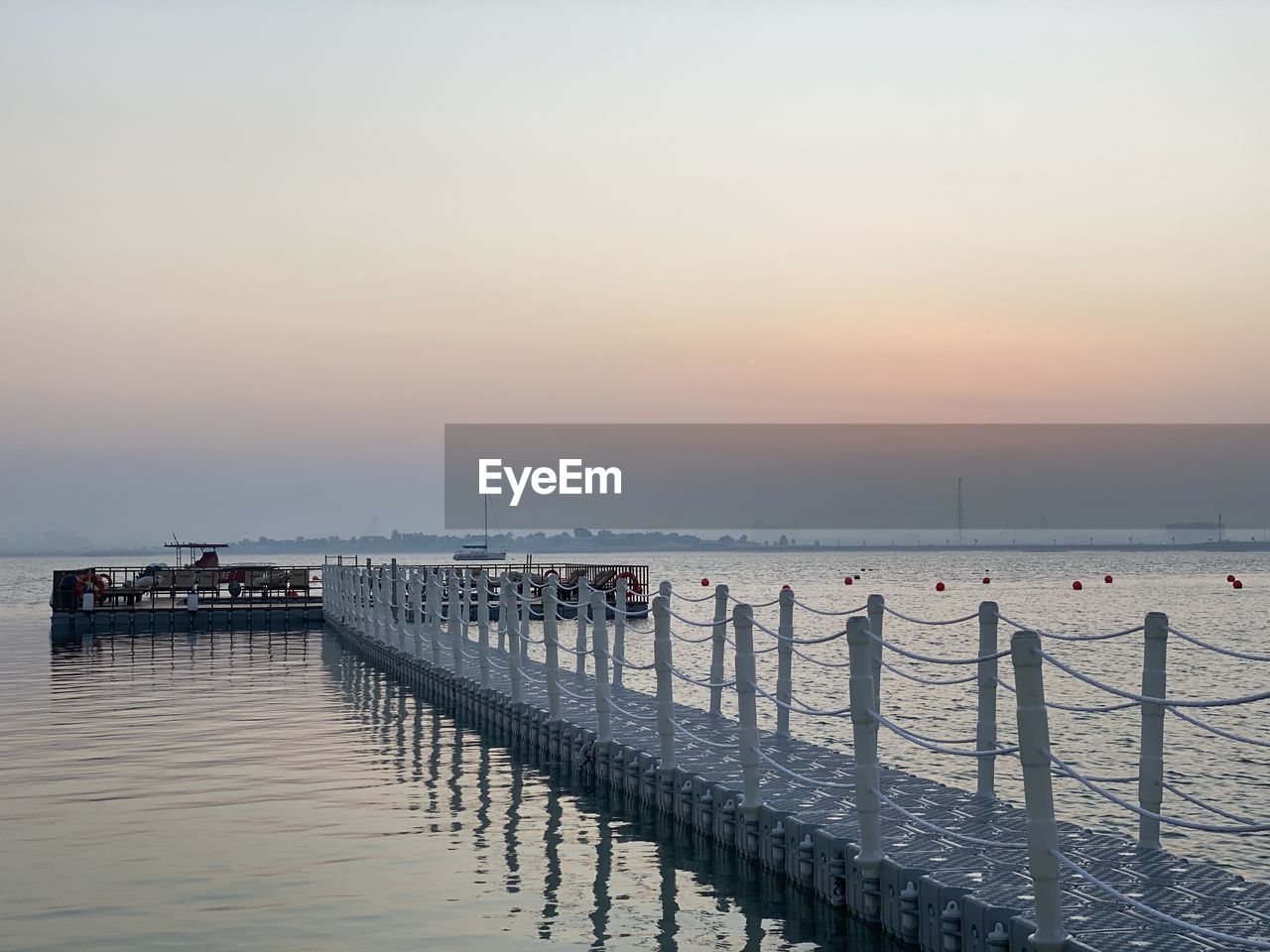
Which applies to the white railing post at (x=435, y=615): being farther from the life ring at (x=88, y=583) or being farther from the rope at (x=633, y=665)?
the life ring at (x=88, y=583)

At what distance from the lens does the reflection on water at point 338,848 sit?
32.5 ft

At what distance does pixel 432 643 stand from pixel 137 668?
8.95 m

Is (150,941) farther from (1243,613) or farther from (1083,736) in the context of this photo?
(1243,613)

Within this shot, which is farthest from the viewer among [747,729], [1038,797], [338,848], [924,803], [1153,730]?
[338,848]

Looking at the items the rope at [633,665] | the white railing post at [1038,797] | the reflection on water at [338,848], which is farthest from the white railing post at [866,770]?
the rope at [633,665]

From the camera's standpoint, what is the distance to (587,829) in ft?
44.0

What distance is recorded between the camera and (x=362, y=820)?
45.8 feet

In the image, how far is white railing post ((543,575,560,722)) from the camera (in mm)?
16984

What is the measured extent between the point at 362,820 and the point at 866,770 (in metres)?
6.59

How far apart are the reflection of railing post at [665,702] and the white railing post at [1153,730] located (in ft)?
15.5

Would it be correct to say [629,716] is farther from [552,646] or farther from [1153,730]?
[1153,730]

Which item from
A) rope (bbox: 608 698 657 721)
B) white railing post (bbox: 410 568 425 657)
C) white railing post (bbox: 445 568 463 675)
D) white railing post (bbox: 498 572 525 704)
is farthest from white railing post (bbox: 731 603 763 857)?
white railing post (bbox: 410 568 425 657)

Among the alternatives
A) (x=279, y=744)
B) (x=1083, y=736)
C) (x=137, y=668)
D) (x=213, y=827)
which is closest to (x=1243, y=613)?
(x=1083, y=736)

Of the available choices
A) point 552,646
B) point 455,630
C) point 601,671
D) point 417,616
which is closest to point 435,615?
point 455,630
